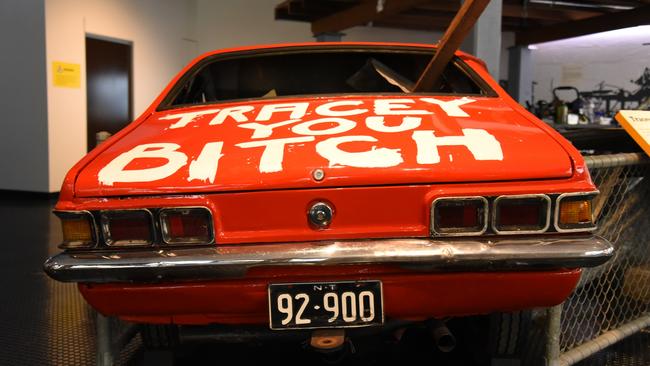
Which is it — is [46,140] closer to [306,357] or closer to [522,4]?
[306,357]

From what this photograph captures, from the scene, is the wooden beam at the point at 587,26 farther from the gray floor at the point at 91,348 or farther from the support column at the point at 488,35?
the gray floor at the point at 91,348

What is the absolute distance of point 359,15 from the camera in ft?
26.7

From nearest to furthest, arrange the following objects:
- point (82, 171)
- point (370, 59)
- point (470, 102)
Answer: point (82, 171) < point (470, 102) < point (370, 59)

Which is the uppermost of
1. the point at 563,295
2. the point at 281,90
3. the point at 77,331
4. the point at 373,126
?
the point at 281,90

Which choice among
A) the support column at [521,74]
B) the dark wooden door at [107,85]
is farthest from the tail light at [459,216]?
the support column at [521,74]

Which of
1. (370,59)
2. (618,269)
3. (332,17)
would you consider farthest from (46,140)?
(618,269)

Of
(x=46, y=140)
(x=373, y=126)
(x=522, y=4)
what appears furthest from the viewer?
(x=522, y=4)

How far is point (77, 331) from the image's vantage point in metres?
2.49

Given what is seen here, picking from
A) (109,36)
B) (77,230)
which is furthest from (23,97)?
(77,230)

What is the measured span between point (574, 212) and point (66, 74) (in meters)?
7.02

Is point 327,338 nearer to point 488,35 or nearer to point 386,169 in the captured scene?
point 386,169

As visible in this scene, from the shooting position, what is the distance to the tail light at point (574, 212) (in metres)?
1.38

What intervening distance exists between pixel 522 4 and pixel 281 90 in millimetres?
7058

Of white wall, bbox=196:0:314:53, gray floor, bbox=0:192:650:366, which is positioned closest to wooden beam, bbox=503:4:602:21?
white wall, bbox=196:0:314:53
